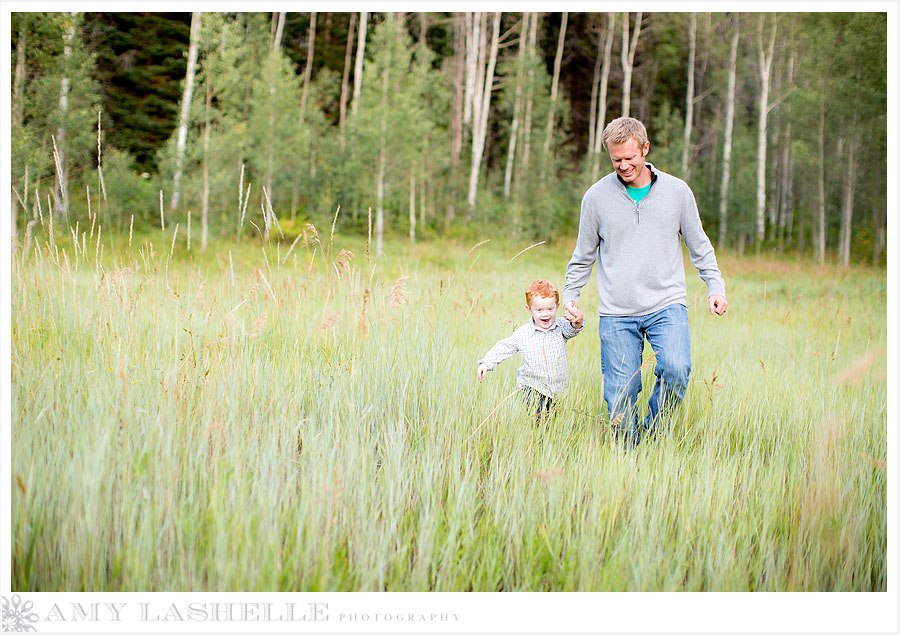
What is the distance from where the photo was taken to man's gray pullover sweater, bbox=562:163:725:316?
90.8 inches

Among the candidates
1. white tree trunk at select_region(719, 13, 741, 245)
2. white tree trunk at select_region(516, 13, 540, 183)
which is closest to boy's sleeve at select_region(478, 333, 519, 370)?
white tree trunk at select_region(516, 13, 540, 183)

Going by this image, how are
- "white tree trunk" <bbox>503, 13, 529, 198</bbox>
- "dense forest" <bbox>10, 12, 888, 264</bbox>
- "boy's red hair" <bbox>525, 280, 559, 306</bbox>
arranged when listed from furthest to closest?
"white tree trunk" <bbox>503, 13, 529, 198</bbox> → "dense forest" <bbox>10, 12, 888, 264</bbox> → "boy's red hair" <bbox>525, 280, 559, 306</bbox>

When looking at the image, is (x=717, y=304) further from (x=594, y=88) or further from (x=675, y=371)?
(x=594, y=88)

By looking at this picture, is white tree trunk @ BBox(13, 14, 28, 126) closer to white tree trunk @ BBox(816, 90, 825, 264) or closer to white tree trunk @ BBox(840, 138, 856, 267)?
white tree trunk @ BBox(840, 138, 856, 267)

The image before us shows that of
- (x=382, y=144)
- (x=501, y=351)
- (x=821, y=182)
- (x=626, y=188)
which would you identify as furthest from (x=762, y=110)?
(x=501, y=351)

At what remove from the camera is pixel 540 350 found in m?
2.38

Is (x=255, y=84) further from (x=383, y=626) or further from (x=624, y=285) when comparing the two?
(x=383, y=626)

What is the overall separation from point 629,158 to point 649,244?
0.37 m

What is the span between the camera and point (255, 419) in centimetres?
192

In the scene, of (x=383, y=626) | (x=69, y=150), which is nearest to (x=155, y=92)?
(x=69, y=150)

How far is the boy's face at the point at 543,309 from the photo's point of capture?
7.58 feet

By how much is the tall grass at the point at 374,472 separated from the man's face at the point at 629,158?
985 mm

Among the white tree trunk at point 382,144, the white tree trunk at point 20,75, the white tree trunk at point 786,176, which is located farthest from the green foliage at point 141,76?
the white tree trunk at point 786,176

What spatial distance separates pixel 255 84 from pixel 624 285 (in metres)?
10.2
